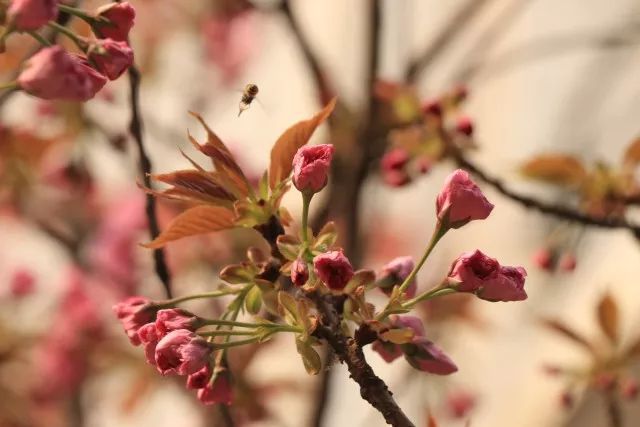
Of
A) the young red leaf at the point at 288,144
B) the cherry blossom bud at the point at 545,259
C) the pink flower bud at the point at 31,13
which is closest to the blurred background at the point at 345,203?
the cherry blossom bud at the point at 545,259

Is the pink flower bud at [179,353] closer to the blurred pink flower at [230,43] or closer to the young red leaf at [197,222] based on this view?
the young red leaf at [197,222]

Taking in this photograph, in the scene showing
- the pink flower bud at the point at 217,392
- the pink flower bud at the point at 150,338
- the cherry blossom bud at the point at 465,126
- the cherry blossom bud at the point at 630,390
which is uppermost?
the cherry blossom bud at the point at 465,126

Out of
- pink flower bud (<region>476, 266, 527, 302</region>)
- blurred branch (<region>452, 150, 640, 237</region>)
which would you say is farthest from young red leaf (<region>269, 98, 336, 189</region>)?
blurred branch (<region>452, 150, 640, 237</region>)

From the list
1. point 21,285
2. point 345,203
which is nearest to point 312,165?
point 345,203

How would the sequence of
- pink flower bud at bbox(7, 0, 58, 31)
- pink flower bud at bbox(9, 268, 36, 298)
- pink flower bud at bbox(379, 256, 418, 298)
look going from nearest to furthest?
pink flower bud at bbox(7, 0, 58, 31)
pink flower bud at bbox(379, 256, 418, 298)
pink flower bud at bbox(9, 268, 36, 298)

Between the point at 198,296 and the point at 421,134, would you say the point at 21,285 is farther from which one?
the point at 198,296

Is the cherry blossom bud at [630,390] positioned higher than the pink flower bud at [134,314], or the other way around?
the pink flower bud at [134,314]

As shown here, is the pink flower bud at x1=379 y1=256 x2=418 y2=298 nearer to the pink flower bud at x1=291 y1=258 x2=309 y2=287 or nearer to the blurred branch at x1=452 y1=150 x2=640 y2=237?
the pink flower bud at x1=291 y1=258 x2=309 y2=287

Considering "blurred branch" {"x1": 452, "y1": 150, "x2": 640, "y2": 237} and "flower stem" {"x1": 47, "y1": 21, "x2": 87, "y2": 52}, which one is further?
"blurred branch" {"x1": 452, "y1": 150, "x2": 640, "y2": 237}
